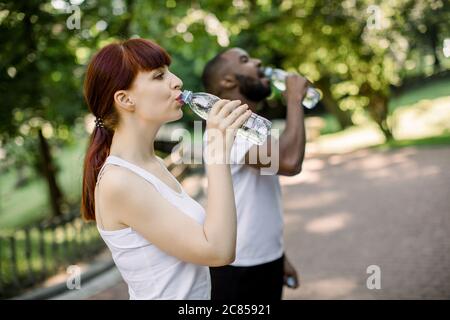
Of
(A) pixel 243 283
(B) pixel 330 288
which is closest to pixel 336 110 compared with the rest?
(B) pixel 330 288

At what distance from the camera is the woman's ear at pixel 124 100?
1.77 meters

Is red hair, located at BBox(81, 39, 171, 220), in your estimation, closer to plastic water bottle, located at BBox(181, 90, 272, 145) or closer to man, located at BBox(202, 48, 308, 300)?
plastic water bottle, located at BBox(181, 90, 272, 145)

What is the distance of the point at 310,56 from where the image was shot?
1572 centimetres

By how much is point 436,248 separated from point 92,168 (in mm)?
5608

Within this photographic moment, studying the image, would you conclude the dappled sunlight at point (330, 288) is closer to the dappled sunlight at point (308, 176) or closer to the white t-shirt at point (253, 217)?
the white t-shirt at point (253, 217)

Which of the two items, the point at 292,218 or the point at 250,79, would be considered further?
the point at 292,218

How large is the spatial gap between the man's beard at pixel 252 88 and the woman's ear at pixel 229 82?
35 mm

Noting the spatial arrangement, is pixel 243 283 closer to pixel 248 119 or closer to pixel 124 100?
pixel 248 119

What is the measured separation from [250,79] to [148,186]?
4.88 feet

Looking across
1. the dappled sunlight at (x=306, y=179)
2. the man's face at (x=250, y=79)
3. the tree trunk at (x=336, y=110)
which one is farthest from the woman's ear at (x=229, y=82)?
the tree trunk at (x=336, y=110)

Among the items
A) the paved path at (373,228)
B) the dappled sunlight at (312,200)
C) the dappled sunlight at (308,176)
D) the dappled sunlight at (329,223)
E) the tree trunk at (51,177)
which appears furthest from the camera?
the dappled sunlight at (308,176)

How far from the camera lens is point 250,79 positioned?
9.88 feet

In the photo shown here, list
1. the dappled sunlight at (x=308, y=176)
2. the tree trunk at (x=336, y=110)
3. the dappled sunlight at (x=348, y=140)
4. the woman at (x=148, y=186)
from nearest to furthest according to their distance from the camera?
the woman at (x=148, y=186) → the dappled sunlight at (x=308, y=176) → the dappled sunlight at (x=348, y=140) → the tree trunk at (x=336, y=110)
